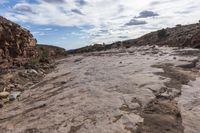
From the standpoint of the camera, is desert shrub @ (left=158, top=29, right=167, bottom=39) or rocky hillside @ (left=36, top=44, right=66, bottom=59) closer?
rocky hillside @ (left=36, top=44, right=66, bottom=59)

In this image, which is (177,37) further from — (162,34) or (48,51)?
(48,51)

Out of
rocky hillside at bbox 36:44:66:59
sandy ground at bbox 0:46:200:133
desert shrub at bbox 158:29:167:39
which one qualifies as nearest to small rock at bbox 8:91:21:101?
sandy ground at bbox 0:46:200:133

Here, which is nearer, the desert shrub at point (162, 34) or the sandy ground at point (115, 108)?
the sandy ground at point (115, 108)

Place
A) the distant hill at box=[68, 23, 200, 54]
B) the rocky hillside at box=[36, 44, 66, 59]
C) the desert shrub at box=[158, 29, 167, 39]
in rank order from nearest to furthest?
1. the distant hill at box=[68, 23, 200, 54]
2. the rocky hillside at box=[36, 44, 66, 59]
3. the desert shrub at box=[158, 29, 167, 39]

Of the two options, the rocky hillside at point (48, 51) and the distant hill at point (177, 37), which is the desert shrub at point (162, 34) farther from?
the rocky hillside at point (48, 51)

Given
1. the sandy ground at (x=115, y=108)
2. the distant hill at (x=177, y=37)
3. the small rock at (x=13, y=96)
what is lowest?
the small rock at (x=13, y=96)

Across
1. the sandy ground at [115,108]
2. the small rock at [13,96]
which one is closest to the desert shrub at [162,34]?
the sandy ground at [115,108]

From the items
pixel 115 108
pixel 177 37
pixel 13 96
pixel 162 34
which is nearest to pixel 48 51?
pixel 162 34

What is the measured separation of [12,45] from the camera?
105ft

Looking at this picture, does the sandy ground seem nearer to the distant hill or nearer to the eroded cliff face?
the eroded cliff face

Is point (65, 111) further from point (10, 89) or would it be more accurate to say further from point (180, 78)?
point (10, 89)

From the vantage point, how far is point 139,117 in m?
9.12

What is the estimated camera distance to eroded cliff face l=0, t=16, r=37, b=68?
29.7m

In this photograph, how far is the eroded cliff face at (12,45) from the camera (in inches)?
1168
